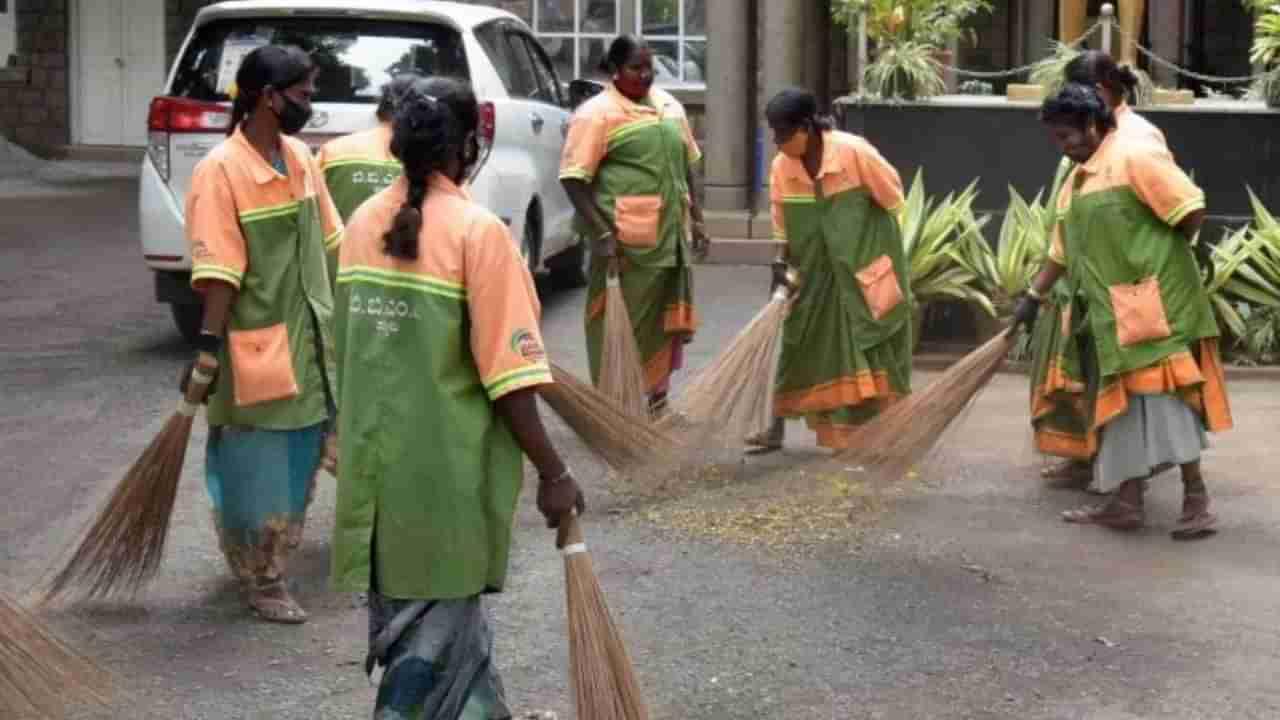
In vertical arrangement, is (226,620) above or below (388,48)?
below

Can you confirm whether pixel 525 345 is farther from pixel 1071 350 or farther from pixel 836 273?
pixel 836 273

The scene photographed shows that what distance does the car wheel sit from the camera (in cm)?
1116

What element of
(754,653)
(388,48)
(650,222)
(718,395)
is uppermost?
(388,48)

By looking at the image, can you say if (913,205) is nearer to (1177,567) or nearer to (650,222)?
(650,222)

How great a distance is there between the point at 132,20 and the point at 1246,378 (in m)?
13.4

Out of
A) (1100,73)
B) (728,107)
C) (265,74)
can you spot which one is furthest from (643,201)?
(728,107)

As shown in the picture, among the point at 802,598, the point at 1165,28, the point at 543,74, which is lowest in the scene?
the point at 802,598

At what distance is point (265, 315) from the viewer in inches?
239

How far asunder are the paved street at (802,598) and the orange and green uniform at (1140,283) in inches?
20.3

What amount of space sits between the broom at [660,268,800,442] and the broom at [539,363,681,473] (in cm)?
62

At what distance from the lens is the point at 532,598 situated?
21.4 ft

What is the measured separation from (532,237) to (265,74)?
5.22m

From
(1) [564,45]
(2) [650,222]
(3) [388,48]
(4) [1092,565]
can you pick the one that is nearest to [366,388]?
(4) [1092,565]

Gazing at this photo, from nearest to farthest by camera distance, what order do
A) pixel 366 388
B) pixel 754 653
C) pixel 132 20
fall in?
1. pixel 366 388
2. pixel 754 653
3. pixel 132 20
